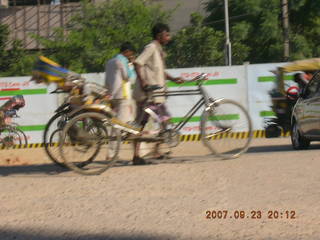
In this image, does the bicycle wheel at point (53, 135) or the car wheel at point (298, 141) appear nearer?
the bicycle wheel at point (53, 135)

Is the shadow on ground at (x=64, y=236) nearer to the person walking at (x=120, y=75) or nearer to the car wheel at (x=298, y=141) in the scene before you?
the person walking at (x=120, y=75)

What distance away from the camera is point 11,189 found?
8180 millimetres

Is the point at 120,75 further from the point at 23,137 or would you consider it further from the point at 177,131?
the point at 23,137

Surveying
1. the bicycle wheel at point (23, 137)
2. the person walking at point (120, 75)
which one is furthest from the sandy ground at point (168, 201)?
the bicycle wheel at point (23, 137)

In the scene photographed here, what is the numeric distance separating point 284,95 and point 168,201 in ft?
38.6

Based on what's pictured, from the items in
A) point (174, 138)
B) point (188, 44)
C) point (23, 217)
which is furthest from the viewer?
point (188, 44)

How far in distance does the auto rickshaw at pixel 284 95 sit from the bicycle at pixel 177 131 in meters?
7.97

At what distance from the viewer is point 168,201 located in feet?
22.9

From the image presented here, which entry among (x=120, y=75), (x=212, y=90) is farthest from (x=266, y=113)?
(x=120, y=75)

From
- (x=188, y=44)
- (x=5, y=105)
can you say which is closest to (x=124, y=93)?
(x=5, y=105)

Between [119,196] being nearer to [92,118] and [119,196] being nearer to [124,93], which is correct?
[92,118]

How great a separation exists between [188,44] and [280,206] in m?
29.2
